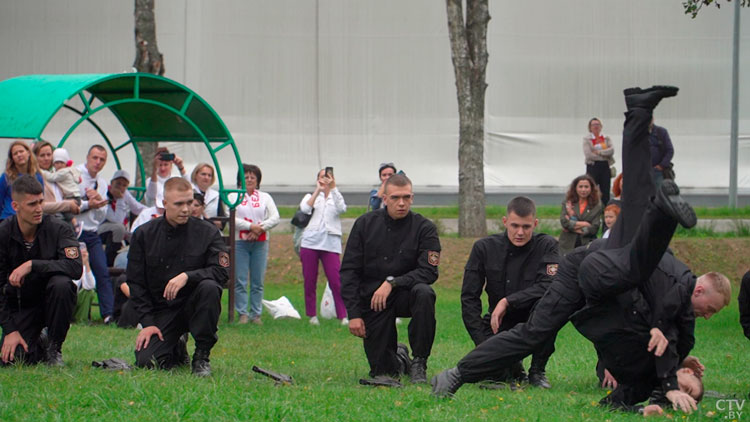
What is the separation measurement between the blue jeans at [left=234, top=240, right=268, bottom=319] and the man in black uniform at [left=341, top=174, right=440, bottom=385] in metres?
4.27

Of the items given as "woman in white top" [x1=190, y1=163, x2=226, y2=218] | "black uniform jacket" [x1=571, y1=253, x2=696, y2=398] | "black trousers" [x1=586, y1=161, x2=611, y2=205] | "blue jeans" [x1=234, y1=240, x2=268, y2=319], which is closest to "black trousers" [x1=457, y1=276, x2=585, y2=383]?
"black uniform jacket" [x1=571, y1=253, x2=696, y2=398]

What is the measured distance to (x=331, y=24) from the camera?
28.3 meters

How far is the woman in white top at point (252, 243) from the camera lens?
1254cm

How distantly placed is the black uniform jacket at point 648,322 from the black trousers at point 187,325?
2.98 meters

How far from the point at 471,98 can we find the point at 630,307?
1236cm

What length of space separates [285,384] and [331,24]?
21.8 m

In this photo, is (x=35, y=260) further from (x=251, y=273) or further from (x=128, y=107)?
(x=128, y=107)

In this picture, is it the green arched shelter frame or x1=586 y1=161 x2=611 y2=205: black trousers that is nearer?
the green arched shelter frame

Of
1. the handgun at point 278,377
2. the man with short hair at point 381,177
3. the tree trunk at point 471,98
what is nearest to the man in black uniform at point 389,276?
the handgun at point 278,377

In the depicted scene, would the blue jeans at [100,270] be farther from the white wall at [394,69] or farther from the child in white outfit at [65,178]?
the white wall at [394,69]

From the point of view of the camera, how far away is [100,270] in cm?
1193

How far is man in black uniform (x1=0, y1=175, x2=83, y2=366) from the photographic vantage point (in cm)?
805

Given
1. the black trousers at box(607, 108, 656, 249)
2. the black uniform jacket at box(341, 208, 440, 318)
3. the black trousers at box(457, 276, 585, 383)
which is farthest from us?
the black uniform jacket at box(341, 208, 440, 318)

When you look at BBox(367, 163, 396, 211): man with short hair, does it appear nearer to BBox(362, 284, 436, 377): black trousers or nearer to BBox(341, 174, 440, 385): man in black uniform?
BBox(341, 174, 440, 385): man in black uniform
